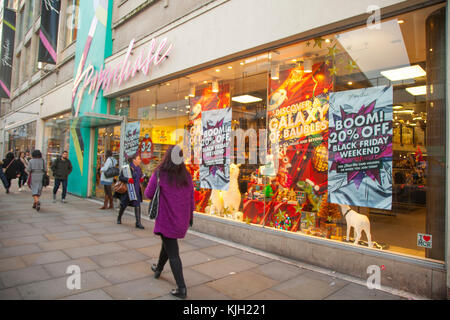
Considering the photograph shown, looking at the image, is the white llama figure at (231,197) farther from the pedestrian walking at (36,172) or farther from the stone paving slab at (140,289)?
the pedestrian walking at (36,172)

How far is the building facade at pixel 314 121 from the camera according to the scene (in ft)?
13.9

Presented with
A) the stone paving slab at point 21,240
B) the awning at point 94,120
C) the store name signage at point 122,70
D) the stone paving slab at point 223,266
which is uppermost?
the store name signage at point 122,70

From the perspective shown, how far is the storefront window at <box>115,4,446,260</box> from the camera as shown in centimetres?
428

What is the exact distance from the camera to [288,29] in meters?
5.45

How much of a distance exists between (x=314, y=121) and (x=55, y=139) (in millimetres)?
14757

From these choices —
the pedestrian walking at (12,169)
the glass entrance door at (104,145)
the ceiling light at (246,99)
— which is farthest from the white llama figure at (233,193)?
the pedestrian walking at (12,169)

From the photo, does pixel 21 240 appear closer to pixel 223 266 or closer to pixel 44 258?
pixel 44 258

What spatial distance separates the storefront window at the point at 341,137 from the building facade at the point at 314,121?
0.02 metres

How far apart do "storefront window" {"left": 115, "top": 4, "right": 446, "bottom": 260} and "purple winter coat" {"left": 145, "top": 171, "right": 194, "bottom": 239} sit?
8.74 ft

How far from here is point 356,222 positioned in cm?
486

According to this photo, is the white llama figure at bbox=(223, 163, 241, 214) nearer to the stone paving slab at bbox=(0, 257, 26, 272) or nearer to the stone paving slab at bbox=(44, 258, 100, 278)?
the stone paving slab at bbox=(44, 258, 100, 278)

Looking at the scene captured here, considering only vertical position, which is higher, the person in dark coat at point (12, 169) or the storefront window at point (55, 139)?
the storefront window at point (55, 139)

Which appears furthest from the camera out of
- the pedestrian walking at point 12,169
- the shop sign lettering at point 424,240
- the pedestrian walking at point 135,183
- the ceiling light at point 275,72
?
the pedestrian walking at point 12,169

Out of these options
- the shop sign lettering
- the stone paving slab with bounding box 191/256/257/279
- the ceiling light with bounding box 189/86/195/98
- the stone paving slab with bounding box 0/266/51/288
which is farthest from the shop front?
the stone paving slab with bounding box 0/266/51/288
